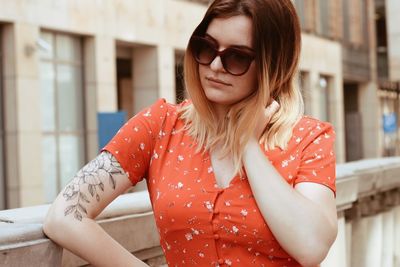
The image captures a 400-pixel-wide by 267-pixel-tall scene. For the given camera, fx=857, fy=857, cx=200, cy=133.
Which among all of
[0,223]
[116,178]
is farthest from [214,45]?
[0,223]

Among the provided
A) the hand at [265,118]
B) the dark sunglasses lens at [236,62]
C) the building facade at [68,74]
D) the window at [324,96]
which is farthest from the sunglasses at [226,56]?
the window at [324,96]

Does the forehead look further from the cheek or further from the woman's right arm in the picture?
the woman's right arm

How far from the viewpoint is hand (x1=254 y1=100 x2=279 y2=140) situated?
8.48 feet

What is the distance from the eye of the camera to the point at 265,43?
100 inches

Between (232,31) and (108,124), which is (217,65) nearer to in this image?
(232,31)

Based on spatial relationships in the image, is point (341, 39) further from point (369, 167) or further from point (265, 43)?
point (265, 43)

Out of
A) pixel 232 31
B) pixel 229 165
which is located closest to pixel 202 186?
pixel 229 165

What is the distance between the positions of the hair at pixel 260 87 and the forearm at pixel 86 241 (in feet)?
1.37

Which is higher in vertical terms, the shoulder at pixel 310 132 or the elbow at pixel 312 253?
the shoulder at pixel 310 132

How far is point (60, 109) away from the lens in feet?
62.7

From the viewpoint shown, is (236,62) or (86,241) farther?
(236,62)

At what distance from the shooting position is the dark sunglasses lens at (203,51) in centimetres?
254

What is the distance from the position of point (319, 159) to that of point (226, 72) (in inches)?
14.9

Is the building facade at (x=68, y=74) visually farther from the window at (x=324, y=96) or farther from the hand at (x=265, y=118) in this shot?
the hand at (x=265, y=118)
